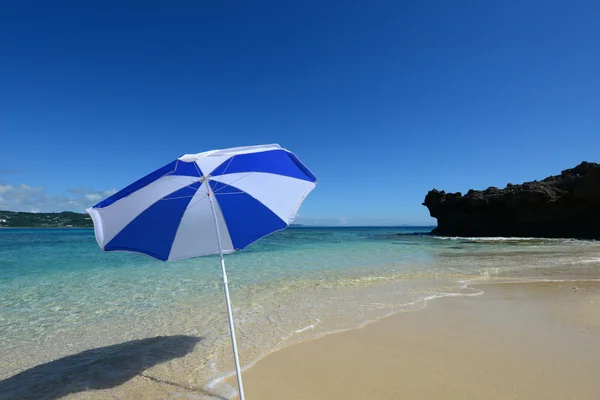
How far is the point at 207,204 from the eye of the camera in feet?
13.1

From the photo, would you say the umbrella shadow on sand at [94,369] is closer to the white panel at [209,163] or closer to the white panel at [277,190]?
the white panel at [277,190]

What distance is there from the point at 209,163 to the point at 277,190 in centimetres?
108

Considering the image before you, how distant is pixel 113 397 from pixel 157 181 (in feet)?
8.08

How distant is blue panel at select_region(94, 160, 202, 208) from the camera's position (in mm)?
3164

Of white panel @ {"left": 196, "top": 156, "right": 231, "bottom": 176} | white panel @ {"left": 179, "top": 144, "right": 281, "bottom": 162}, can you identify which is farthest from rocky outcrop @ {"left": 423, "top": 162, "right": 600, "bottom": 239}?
white panel @ {"left": 196, "top": 156, "right": 231, "bottom": 176}

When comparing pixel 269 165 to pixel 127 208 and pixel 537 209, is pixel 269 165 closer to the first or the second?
pixel 127 208

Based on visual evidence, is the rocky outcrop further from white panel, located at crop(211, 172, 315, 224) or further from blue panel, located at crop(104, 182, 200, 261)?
blue panel, located at crop(104, 182, 200, 261)

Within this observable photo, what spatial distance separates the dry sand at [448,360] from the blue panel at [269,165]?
7.99ft

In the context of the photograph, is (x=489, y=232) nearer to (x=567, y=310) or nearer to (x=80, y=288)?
(x=567, y=310)

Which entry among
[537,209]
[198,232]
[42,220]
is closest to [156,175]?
[198,232]

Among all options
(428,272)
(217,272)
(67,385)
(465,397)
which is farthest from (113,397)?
(428,272)

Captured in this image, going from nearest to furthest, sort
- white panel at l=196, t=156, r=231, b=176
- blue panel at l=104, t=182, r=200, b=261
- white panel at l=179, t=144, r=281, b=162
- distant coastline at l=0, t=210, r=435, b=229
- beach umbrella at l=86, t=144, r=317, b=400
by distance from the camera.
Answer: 1. white panel at l=179, t=144, r=281, b=162
2. white panel at l=196, t=156, r=231, b=176
3. beach umbrella at l=86, t=144, r=317, b=400
4. blue panel at l=104, t=182, r=200, b=261
5. distant coastline at l=0, t=210, r=435, b=229

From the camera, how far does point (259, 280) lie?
11.2m

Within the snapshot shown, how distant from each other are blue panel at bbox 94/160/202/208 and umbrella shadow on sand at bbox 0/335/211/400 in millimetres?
2287
